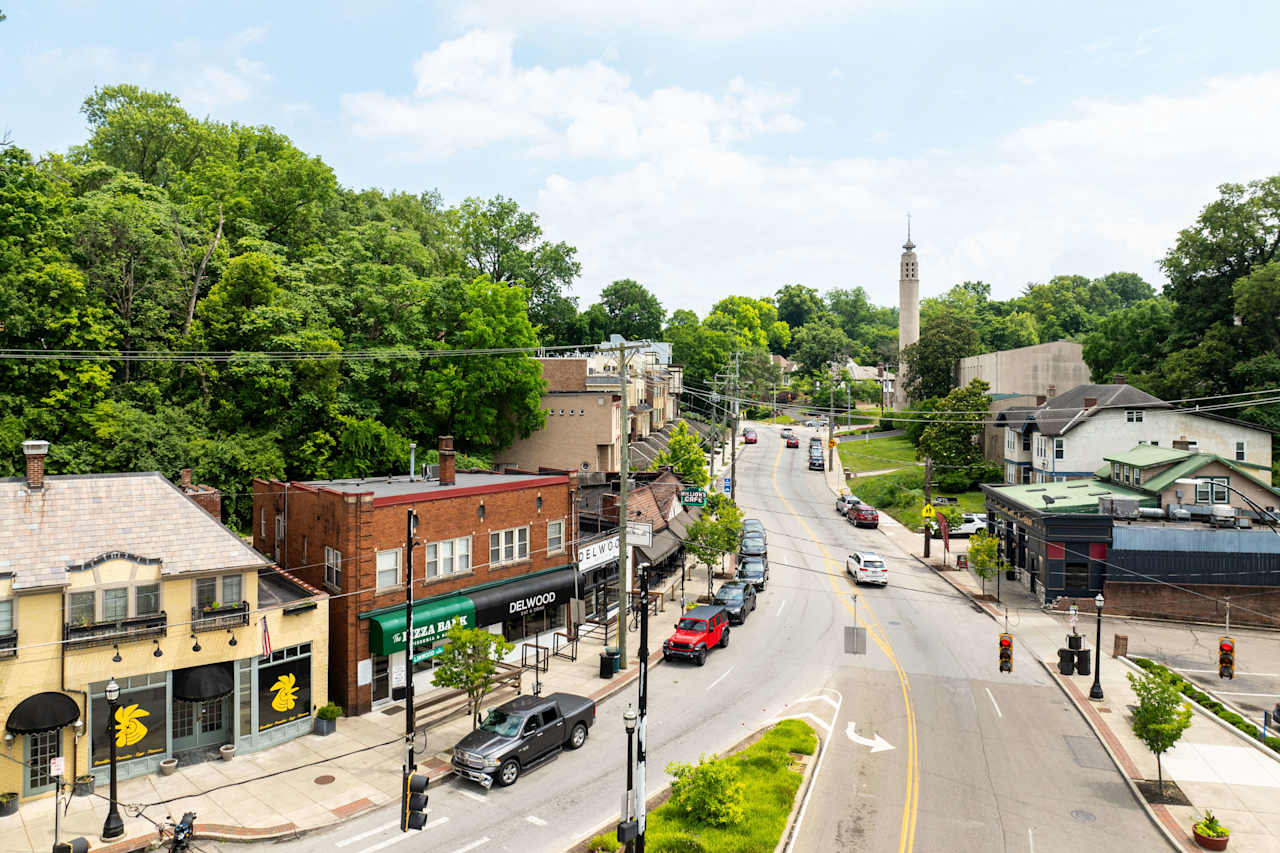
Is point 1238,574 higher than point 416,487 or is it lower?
lower

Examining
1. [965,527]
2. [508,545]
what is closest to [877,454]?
[965,527]

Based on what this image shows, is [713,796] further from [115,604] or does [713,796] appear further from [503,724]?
[115,604]

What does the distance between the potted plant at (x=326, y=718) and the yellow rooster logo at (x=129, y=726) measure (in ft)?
14.5

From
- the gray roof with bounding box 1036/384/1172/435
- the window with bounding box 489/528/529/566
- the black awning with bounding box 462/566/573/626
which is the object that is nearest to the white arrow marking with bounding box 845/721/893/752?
the black awning with bounding box 462/566/573/626

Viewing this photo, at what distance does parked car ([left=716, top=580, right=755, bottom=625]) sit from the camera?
3569 cm

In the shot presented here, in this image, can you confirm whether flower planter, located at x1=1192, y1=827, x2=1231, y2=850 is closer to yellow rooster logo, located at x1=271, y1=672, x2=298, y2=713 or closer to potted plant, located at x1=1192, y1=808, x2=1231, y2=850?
potted plant, located at x1=1192, y1=808, x2=1231, y2=850

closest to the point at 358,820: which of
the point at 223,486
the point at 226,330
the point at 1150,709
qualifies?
the point at 1150,709

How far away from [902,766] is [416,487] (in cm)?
1953

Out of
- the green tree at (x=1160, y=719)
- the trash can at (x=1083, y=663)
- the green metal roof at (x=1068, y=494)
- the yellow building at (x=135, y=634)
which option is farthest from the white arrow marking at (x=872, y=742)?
the green metal roof at (x=1068, y=494)

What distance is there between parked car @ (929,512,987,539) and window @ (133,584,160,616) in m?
46.9

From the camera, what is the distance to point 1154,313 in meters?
78.3

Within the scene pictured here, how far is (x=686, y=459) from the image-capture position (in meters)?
58.7

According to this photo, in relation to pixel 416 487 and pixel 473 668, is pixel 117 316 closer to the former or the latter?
pixel 416 487

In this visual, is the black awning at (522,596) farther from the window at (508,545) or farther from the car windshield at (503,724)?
the car windshield at (503,724)
